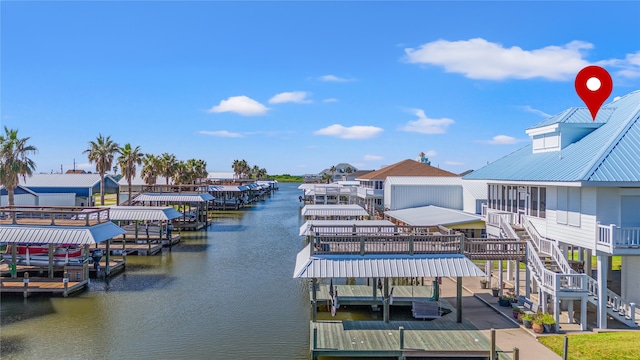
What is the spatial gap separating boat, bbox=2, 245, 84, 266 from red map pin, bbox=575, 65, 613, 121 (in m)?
28.5

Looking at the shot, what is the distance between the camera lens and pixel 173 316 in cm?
2070

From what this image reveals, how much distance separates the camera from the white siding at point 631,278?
65.1ft

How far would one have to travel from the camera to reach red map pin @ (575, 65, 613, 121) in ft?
69.4

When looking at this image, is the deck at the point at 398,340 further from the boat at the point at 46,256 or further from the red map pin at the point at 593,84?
the boat at the point at 46,256

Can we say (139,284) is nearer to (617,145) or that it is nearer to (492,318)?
(492,318)

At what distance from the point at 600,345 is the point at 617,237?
4205 millimetres

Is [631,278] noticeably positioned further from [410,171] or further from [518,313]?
[410,171]

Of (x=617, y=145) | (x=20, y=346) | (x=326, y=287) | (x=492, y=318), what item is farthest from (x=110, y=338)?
(x=617, y=145)

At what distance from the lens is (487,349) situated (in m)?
14.7

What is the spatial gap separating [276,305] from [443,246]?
901 cm

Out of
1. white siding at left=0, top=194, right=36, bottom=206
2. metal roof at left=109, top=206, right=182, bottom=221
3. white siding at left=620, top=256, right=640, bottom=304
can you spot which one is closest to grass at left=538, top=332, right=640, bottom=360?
white siding at left=620, top=256, right=640, bottom=304

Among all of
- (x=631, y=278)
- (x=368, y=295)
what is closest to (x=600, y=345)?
(x=631, y=278)

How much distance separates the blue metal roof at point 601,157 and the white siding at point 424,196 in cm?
2289

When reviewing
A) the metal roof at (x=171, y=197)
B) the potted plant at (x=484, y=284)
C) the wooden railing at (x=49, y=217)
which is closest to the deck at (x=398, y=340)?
the potted plant at (x=484, y=284)
